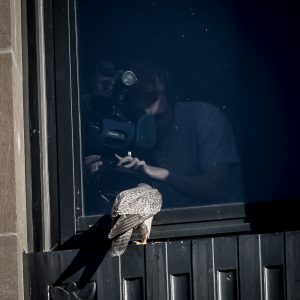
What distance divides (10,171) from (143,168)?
1.57m

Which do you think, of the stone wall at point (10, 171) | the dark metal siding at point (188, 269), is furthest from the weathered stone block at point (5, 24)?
the dark metal siding at point (188, 269)

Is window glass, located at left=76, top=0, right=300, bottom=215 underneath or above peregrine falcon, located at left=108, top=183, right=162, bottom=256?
above

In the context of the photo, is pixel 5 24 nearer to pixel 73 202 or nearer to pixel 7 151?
pixel 7 151

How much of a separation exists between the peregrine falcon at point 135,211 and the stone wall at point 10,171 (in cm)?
79

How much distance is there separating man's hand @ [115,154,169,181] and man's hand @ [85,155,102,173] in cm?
17

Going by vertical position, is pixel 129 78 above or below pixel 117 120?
above

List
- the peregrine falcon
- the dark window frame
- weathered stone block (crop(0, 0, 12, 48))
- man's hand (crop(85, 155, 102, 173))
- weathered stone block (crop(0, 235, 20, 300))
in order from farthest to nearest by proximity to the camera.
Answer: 1. man's hand (crop(85, 155, 102, 173))
2. the dark window frame
3. the peregrine falcon
4. weathered stone block (crop(0, 0, 12, 48))
5. weathered stone block (crop(0, 235, 20, 300))

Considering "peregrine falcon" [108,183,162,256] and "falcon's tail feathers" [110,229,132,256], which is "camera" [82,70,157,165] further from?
"falcon's tail feathers" [110,229,132,256]

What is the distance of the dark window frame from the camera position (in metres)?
7.54

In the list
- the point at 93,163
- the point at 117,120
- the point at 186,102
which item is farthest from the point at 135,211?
the point at 186,102

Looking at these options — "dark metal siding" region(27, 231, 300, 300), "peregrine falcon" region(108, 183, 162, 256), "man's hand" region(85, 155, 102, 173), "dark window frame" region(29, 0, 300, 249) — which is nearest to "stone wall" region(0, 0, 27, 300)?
"dark metal siding" region(27, 231, 300, 300)

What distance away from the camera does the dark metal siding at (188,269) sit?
688 cm

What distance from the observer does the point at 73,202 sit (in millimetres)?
7570

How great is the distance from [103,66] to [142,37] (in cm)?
45
